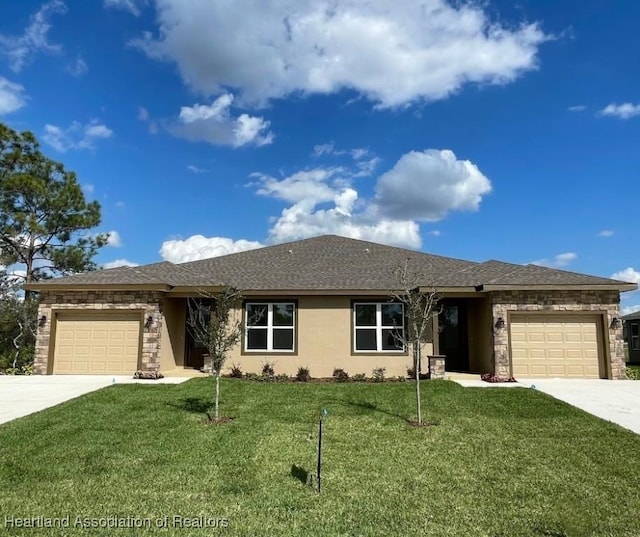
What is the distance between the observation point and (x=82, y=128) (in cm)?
1639

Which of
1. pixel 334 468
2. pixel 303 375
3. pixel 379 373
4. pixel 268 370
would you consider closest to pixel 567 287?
pixel 379 373

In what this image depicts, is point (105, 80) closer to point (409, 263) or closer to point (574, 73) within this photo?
point (409, 263)

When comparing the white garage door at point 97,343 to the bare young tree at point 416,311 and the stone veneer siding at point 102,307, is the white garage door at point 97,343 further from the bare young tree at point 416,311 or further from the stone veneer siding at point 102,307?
the bare young tree at point 416,311

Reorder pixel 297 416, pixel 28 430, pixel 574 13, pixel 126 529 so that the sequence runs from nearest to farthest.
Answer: pixel 126 529 < pixel 28 430 < pixel 297 416 < pixel 574 13

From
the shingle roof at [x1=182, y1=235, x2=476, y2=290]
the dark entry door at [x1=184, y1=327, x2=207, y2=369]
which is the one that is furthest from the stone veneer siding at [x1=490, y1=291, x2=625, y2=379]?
the dark entry door at [x1=184, y1=327, x2=207, y2=369]

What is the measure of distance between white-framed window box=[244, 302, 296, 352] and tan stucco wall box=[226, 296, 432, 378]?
0.23 meters

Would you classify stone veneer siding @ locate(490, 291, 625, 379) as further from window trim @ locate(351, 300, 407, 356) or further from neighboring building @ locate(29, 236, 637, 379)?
window trim @ locate(351, 300, 407, 356)

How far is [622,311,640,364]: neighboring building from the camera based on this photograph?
28281 millimetres

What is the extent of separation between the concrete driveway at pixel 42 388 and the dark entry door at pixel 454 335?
9.12 m

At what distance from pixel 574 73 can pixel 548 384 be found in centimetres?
876

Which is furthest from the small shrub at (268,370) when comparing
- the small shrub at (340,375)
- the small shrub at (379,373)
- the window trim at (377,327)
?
the small shrub at (379,373)

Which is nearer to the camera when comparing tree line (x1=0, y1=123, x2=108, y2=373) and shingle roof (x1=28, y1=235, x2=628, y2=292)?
shingle roof (x1=28, y1=235, x2=628, y2=292)

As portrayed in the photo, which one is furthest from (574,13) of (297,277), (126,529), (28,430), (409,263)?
(28,430)

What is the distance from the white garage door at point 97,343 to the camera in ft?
49.7
